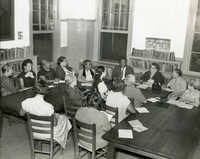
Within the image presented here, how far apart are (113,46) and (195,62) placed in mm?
2485

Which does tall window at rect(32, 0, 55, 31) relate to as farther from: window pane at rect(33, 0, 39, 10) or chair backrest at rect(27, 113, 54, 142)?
chair backrest at rect(27, 113, 54, 142)

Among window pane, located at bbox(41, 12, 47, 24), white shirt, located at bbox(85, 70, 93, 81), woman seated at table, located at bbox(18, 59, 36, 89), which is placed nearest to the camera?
woman seated at table, located at bbox(18, 59, 36, 89)

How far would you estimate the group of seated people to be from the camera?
3609 millimetres

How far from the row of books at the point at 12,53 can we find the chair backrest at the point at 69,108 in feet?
8.16

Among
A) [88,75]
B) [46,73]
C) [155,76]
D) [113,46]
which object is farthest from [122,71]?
[46,73]

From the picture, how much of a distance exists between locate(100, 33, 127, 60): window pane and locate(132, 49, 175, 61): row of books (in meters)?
0.60

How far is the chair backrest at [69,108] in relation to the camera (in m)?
4.07

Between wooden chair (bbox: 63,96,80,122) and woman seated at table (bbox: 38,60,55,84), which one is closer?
wooden chair (bbox: 63,96,80,122)

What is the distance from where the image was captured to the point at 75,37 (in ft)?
25.8

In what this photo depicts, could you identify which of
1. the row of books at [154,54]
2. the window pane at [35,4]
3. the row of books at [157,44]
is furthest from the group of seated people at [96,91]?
the window pane at [35,4]

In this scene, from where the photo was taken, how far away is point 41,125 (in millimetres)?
3555

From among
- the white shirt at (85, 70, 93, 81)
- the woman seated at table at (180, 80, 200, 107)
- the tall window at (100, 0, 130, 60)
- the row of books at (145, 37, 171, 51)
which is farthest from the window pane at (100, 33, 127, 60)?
the woman seated at table at (180, 80, 200, 107)

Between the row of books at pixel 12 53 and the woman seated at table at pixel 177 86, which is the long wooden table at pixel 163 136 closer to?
the woman seated at table at pixel 177 86

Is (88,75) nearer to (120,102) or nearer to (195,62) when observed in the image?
(120,102)
